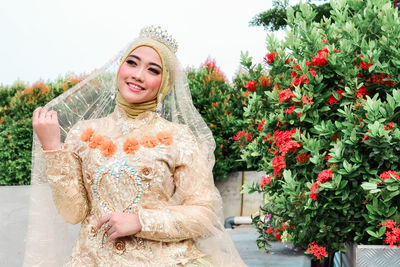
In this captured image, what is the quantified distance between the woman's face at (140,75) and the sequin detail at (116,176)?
0.36 meters

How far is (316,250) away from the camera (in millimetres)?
2838

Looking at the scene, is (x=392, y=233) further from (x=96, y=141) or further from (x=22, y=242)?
(x=22, y=242)

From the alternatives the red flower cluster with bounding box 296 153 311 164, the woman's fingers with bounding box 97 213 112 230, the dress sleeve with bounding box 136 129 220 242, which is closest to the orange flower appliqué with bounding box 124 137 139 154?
the dress sleeve with bounding box 136 129 220 242

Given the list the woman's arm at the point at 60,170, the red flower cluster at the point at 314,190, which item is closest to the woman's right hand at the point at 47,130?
the woman's arm at the point at 60,170

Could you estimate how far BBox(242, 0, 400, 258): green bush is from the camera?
2.61m

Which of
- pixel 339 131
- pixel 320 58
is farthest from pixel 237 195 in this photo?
pixel 320 58

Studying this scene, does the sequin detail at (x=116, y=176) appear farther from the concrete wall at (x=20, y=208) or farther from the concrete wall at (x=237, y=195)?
the concrete wall at (x=237, y=195)

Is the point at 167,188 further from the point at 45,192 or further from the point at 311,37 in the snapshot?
the point at 311,37

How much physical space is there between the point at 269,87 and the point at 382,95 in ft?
3.26

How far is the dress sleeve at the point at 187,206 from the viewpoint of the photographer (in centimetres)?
226

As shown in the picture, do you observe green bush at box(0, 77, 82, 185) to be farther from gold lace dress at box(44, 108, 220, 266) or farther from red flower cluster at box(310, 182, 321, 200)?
red flower cluster at box(310, 182, 321, 200)

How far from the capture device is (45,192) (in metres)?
2.49

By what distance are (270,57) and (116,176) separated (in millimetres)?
1754

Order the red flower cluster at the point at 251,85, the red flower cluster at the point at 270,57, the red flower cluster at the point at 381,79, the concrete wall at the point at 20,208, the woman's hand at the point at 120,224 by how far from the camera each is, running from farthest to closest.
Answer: the concrete wall at the point at 20,208
the red flower cluster at the point at 251,85
the red flower cluster at the point at 270,57
the red flower cluster at the point at 381,79
the woman's hand at the point at 120,224
